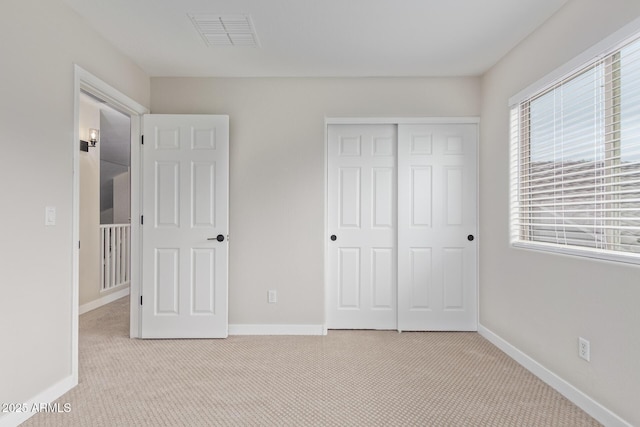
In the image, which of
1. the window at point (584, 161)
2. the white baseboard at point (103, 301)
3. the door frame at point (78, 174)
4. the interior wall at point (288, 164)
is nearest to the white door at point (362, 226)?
the interior wall at point (288, 164)

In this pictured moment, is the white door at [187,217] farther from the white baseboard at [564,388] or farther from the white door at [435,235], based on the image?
the white baseboard at [564,388]

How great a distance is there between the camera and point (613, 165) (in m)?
1.95

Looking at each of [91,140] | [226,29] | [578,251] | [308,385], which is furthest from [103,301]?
[578,251]

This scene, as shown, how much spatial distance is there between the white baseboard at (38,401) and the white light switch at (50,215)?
991mm

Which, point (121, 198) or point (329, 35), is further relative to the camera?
point (121, 198)

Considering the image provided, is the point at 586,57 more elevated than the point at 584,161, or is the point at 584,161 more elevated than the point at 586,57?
the point at 586,57

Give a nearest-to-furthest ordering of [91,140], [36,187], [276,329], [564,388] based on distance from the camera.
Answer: [36,187], [564,388], [276,329], [91,140]

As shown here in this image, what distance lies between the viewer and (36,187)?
6.68ft

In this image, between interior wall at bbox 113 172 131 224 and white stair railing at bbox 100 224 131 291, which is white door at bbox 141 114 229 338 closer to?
white stair railing at bbox 100 224 131 291

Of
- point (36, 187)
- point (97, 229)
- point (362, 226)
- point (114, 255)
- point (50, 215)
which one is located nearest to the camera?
point (36, 187)

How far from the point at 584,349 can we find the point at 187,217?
311cm

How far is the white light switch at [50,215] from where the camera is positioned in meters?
2.11

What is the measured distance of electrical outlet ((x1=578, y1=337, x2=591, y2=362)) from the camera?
6.80 feet

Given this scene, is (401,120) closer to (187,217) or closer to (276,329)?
(187,217)
